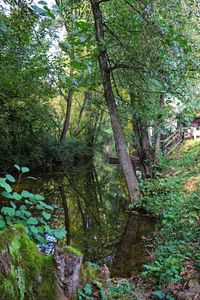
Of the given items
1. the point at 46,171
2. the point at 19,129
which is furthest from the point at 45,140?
the point at 19,129

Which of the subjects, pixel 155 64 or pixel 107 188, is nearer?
pixel 155 64

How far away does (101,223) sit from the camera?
24.8 feet

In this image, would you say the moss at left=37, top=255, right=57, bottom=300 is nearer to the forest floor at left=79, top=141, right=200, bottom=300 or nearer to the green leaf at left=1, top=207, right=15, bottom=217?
the forest floor at left=79, top=141, right=200, bottom=300

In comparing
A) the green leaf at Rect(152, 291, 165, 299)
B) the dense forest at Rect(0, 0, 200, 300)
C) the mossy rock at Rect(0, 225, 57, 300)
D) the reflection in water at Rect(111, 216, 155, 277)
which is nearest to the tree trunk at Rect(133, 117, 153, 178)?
the dense forest at Rect(0, 0, 200, 300)

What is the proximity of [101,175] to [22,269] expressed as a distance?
14.1m

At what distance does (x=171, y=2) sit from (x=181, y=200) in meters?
4.75

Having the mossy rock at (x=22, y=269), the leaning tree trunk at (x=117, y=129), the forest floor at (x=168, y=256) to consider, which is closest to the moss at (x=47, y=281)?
the mossy rock at (x=22, y=269)

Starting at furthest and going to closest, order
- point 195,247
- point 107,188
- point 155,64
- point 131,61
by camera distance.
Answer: point 107,188 < point 131,61 < point 155,64 < point 195,247

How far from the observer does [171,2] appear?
19.6ft

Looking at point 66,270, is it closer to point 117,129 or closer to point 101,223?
point 101,223

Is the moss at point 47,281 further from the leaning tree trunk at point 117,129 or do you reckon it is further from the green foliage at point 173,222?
the leaning tree trunk at point 117,129

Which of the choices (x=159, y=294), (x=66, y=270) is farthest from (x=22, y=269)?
(x=159, y=294)

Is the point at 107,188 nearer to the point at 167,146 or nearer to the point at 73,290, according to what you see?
the point at 167,146

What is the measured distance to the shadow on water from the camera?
525 cm
